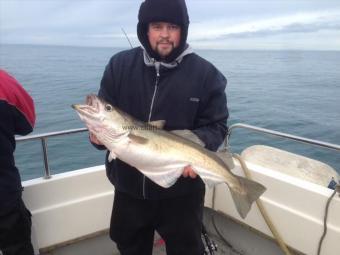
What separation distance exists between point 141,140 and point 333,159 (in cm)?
1151

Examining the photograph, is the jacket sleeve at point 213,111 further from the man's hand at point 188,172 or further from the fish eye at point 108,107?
the fish eye at point 108,107

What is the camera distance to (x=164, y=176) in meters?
2.77

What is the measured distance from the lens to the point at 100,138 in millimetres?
2639

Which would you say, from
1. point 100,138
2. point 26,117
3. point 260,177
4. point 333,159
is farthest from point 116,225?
point 333,159

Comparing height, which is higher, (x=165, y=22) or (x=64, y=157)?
(x=165, y=22)

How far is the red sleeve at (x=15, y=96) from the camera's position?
9.59 ft

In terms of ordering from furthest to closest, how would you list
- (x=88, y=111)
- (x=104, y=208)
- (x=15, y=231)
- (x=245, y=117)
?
(x=245, y=117) < (x=104, y=208) < (x=15, y=231) < (x=88, y=111)

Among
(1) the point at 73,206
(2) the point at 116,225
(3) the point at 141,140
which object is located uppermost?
(3) the point at 141,140

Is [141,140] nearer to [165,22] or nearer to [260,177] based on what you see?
[165,22]

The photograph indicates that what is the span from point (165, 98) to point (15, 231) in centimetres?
172

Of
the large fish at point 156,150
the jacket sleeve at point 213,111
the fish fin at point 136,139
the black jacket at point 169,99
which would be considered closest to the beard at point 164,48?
the black jacket at point 169,99

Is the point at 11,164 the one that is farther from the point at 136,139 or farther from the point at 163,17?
the point at 163,17

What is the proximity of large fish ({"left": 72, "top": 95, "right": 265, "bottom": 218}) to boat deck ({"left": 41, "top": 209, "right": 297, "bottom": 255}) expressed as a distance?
1721 millimetres

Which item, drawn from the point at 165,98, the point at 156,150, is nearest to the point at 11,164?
the point at 156,150
